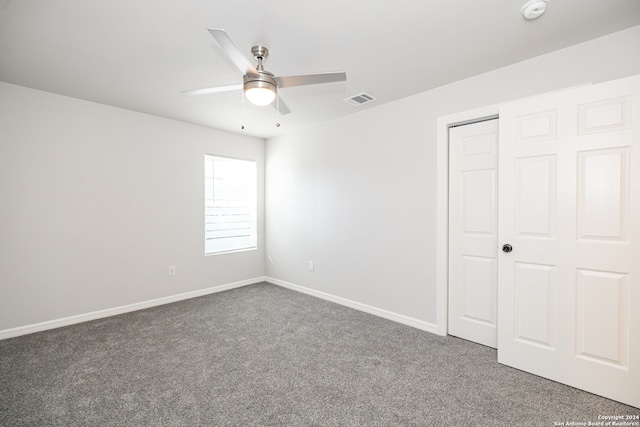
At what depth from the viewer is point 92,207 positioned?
338cm

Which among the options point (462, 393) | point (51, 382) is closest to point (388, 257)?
point (462, 393)

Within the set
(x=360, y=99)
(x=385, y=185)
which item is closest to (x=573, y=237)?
(x=385, y=185)

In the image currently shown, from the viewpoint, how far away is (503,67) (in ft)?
8.31

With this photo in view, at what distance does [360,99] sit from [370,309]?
8.29ft

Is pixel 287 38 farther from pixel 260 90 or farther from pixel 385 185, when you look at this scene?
pixel 385 185

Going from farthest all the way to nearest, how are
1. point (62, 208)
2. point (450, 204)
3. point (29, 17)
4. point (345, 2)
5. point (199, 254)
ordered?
point (199, 254) → point (62, 208) → point (450, 204) → point (29, 17) → point (345, 2)

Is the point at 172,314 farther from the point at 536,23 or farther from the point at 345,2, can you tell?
the point at 536,23

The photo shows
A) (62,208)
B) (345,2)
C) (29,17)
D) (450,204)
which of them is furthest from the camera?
(62,208)

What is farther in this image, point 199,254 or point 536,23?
point 199,254

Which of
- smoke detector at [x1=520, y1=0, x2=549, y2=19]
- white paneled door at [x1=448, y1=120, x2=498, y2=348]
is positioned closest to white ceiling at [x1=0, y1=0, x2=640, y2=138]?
smoke detector at [x1=520, y1=0, x2=549, y2=19]

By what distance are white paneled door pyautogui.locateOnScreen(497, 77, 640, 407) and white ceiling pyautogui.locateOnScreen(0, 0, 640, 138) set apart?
0.49m

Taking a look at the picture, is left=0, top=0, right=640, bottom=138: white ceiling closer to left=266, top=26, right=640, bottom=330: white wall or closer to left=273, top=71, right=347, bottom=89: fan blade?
left=266, top=26, right=640, bottom=330: white wall

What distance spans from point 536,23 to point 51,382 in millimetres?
4342

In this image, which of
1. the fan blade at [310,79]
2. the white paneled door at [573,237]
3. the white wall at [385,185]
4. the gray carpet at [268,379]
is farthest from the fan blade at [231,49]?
the gray carpet at [268,379]
